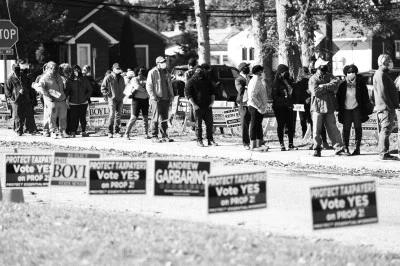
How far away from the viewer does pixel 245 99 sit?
68.0ft

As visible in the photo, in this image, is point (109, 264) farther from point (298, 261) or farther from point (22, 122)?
point (22, 122)

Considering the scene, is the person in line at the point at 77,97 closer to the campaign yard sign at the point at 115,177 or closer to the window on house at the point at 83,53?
the campaign yard sign at the point at 115,177

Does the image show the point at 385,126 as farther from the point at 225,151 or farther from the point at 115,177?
the point at 115,177

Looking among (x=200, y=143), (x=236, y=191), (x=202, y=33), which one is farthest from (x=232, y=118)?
(x=236, y=191)

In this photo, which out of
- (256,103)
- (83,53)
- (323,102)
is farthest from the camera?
(83,53)

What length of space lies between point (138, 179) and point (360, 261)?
3696 mm

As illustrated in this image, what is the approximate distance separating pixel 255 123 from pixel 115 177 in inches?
356

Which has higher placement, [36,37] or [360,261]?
[36,37]

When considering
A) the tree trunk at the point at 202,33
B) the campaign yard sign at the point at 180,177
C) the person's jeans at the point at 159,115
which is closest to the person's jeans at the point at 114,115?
the person's jeans at the point at 159,115

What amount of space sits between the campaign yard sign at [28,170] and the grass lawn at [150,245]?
1551 millimetres

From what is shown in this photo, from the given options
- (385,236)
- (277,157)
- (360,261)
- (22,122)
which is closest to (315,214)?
(360,261)

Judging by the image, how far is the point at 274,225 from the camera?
11.7m

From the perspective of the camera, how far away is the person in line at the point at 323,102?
18922mm

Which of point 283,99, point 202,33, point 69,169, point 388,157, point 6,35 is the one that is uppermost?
point 202,33
